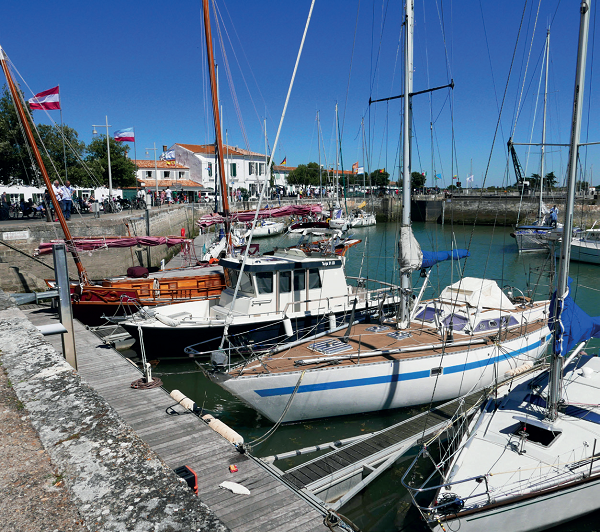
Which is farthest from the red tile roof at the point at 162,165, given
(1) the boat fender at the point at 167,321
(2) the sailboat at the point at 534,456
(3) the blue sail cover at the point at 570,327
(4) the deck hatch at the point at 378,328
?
(2) the sailboat at the point at 534,456

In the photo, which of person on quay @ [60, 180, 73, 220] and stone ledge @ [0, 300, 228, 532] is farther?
person on quay @ [60, 180, 73, 220]

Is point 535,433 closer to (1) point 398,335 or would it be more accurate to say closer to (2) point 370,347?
(2) point 370,347

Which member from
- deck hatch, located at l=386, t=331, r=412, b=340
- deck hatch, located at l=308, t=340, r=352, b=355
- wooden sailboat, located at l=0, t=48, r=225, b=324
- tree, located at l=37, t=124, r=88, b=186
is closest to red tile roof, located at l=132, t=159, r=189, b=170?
tree, located at l=37, t=124, r=88, b=186

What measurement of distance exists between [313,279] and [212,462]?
8.35 metres

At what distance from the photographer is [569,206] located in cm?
739

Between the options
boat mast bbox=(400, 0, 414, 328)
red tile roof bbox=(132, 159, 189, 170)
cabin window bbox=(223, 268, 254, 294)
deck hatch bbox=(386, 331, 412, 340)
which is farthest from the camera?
red tile roof bbox=(132, 159, 189, 170)

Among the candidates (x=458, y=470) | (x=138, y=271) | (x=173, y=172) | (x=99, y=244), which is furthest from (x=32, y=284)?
(x=173, y=172)

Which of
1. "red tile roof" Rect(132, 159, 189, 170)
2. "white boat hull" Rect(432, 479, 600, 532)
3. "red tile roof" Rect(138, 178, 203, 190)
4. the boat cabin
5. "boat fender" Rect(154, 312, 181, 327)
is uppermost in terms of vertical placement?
"red tile roof" Rect(132, 159, 189, 170)

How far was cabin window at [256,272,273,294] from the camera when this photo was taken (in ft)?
46.6

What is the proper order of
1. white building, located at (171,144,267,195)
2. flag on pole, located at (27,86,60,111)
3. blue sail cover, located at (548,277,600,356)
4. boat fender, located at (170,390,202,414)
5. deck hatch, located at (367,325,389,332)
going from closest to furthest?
blue sail cover, located at (548,277,600,356)
boat fender, located at (170,390,202,414)
deck hatch, located at (367,325,389,332)
flag on pole, located at (27,86,60,111)
white building, located at (171,144,267,195)

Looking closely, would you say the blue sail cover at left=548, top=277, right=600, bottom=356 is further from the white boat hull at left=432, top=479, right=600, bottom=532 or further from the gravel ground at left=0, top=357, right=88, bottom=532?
the gravel ground at left=0, top=357, right=88, bottom=532

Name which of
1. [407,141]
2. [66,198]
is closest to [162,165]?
[66,198]

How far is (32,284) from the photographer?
20.8 m

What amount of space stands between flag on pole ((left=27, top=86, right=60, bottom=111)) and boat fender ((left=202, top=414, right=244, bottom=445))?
19209 millimetres
